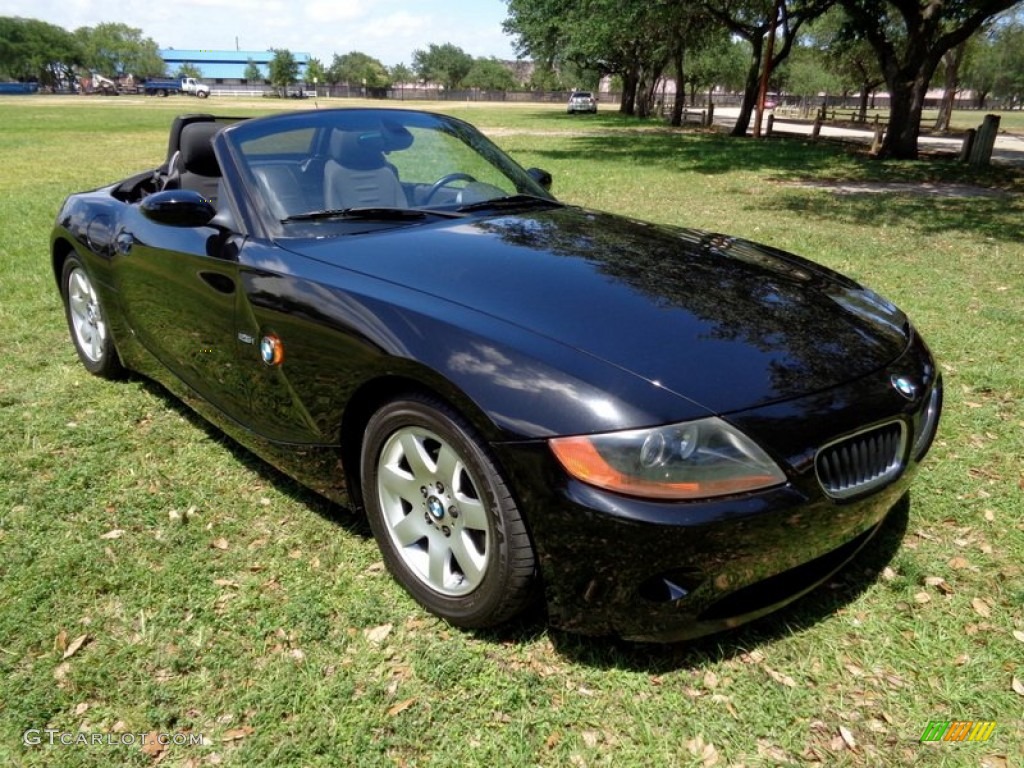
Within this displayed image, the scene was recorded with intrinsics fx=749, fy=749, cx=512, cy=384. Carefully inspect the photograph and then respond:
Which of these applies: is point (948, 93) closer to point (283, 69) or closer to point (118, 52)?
point (283, 69)

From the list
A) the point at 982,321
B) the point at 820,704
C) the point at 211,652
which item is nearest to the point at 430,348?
the point at 211,652

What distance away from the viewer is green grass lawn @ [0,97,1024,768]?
2.00 meters

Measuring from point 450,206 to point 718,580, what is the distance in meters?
1.99

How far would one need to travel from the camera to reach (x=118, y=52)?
127188 mm

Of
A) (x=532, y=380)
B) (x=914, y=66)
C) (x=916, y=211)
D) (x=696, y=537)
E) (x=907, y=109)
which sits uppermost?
(x=914, y=66)

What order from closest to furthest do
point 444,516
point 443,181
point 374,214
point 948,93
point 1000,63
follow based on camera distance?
point 444,516 → point 374,214 → point 443,181 → point 948,93 → point 1000,63

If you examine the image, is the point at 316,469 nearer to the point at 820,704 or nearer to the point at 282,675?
the point at 282,675

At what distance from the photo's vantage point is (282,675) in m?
2.23

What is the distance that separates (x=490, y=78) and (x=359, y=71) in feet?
70.5

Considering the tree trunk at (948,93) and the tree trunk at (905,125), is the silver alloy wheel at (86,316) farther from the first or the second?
the tree trunk at (948,93)

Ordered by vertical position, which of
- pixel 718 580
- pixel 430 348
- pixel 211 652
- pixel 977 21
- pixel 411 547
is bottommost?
pixel 211 652

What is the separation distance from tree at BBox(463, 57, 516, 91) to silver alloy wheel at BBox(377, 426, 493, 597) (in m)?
120

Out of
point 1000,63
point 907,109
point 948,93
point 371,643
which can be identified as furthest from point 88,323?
point 1000,63

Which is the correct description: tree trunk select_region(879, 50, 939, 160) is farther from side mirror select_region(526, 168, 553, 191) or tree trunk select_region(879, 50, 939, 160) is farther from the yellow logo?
the yellow logo
